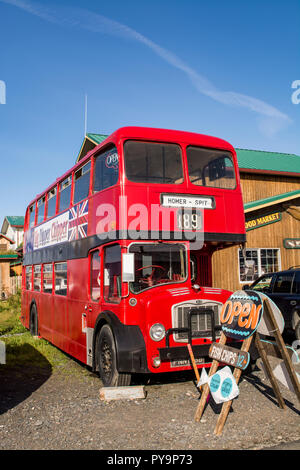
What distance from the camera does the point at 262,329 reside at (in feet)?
17.7

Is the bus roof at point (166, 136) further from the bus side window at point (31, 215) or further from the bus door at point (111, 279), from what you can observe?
the bus side window at point (31, 215)

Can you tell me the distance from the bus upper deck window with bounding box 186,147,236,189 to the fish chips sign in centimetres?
259

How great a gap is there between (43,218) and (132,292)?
6028 mm

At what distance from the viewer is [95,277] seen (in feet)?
25.5

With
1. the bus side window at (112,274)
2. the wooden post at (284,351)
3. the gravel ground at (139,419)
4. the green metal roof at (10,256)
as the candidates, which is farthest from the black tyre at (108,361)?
the green metal roof at (10,256)

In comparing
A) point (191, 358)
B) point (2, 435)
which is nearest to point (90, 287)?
point (191, 358)

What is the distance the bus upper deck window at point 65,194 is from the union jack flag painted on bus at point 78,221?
1.68 ft

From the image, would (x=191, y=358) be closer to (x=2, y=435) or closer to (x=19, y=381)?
(x=2, y=435)

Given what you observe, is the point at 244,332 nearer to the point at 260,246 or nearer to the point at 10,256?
the point at 260,246

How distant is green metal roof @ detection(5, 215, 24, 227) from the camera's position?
5410cm

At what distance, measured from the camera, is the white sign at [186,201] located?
6.91m

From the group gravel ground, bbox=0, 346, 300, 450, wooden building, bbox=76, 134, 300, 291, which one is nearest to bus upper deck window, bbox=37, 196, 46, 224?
gravel ground, bbox=0, 346, 300, 450

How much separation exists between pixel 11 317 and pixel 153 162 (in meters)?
13.4

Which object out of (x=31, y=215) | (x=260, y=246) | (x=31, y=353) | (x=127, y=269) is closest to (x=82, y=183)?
(x=127, y=269)
